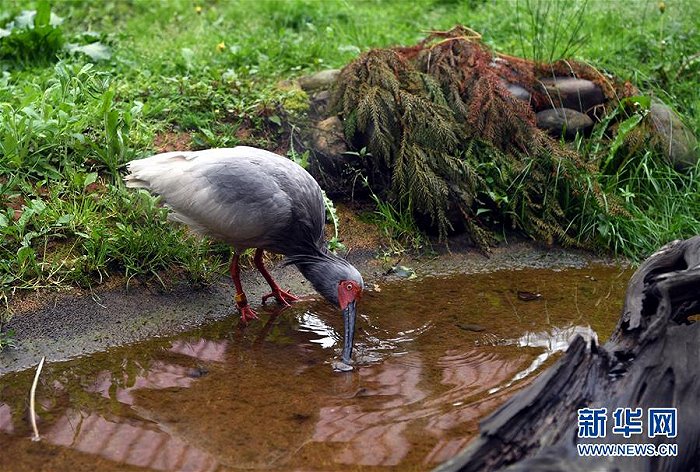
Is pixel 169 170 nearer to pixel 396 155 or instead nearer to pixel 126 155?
pixel 126 155

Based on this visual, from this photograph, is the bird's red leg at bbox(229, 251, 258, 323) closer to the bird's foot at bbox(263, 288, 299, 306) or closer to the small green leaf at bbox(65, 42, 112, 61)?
the bird's foot at bbox(263, 288, 299, 306)

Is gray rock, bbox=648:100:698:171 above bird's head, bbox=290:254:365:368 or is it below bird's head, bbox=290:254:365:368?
above

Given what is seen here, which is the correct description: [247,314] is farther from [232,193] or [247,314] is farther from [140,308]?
[232,193]

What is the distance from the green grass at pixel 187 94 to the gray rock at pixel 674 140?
0.40 ft

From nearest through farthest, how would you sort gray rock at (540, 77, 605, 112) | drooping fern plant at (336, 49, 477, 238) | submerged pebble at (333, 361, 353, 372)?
submerged pebble at (333, 361, 353, 372) < drooping fern plant at (336, 49, 477, 238) < gray rock at (540, 77, 605, 112)

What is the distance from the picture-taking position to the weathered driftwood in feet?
8.66

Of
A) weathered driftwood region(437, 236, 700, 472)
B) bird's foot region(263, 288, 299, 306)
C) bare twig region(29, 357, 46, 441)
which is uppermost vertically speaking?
weathered driftwood region(437, 236, 700, 472)

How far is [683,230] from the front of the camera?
5406 millimetres

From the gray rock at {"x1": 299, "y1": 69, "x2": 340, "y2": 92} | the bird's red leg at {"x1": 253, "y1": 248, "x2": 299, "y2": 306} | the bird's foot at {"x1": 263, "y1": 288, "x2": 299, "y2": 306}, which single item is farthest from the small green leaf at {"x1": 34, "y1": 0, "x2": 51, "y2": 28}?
the bird's foot at {"x1": 263, "y1": 288, "x2": 299, "y2": 306}

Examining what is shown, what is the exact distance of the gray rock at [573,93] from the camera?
598 cm

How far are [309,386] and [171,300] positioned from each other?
1076 millimetres

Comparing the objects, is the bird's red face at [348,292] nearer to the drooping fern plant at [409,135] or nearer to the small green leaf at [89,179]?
the drooping fern plant at [409,135]

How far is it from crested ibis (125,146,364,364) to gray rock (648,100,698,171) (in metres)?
2.61

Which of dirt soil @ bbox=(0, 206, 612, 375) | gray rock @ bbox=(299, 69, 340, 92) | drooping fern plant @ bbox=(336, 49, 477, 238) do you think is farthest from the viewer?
gray rock @ bbox=(299, 69, 340, 92)
